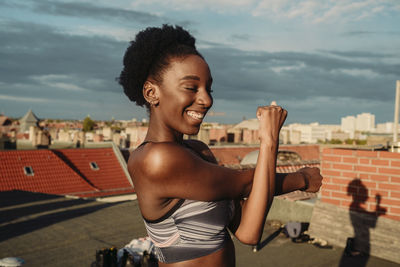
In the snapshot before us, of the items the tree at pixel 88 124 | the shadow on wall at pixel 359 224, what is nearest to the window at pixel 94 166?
the shadow on wall at pixel 359 224

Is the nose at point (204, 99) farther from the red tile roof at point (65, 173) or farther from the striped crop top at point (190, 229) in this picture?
the red tile roof at point (65, 173)

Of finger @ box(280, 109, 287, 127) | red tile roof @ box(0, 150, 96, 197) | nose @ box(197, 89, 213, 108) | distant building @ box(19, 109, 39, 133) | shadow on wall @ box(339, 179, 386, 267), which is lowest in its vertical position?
red tile roof @ box(0, 150, 96, 197)

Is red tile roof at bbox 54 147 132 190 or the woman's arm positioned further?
red tile roof at bbox 54 147 132 190

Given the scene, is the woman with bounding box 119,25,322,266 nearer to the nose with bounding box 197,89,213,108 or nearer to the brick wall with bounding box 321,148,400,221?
the nose with bounding box 197,89,213,108

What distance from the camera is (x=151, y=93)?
2043 mm

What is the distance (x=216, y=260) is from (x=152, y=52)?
3.83ft

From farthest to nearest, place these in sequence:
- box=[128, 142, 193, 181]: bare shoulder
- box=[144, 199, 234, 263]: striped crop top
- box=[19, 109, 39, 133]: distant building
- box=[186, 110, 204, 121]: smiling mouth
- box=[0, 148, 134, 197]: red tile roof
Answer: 1. box=[19, 109, 39, 133]: distant building
2. box=[0, 148, 134, 197]: red tile roof
3. box=[186, 110, 204, 121]: smiling mouth
4. box=[144, 199, 234, 263]: striped crop top
5. box=[128, 142, 193, 181]: bare shoulder

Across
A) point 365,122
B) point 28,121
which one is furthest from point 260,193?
point 365,122

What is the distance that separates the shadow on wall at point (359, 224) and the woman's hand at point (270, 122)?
3.33 metres

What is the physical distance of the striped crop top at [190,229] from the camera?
1.87 m

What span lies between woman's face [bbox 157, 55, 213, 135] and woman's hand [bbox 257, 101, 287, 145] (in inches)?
12.1

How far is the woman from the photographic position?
177cm

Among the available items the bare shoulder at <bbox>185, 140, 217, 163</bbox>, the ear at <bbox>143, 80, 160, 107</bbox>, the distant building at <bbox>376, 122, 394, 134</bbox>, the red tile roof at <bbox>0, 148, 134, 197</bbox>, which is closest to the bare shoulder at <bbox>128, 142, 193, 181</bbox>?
the ear at <bbox>143, 80, 160, 107</bbox>

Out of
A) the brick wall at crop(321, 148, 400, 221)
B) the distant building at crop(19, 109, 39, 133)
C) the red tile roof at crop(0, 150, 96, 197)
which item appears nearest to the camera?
the brick wall at crop(321, 148, 400, 221)
